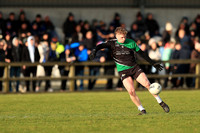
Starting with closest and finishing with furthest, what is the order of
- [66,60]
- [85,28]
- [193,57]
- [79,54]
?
[66,60] < [79,54] < [193,57] < [85,28]

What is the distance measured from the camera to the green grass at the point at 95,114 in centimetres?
892

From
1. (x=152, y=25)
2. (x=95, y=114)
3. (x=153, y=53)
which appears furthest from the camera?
(x=152, y=25)

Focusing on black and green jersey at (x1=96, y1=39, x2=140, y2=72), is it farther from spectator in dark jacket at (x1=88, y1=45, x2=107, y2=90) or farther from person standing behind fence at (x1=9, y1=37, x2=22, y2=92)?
person standing behind fence at (x1=9, y1=37, x2=22, y2=92)

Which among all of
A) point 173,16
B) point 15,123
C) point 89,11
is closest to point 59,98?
point 15,123

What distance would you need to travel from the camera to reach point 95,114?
10.9 m

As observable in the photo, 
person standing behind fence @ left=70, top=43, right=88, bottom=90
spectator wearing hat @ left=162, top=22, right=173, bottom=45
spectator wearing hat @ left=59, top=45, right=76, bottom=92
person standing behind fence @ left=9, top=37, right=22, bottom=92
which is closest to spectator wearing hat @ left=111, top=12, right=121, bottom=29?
spectator wearing hat @ left=162, top=22, right=173, bottom=45

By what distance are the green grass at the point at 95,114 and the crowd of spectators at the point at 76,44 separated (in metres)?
2.15

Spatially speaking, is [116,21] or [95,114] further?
[116,21]

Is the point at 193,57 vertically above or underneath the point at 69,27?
underneath

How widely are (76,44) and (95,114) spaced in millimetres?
7077

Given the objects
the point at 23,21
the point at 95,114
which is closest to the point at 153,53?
the point at 23,21

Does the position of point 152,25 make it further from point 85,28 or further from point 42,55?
point 42,55

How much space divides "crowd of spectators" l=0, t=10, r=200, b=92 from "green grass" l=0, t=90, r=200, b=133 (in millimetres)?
2150

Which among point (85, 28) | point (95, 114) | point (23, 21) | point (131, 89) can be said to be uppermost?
point (23, 21)
